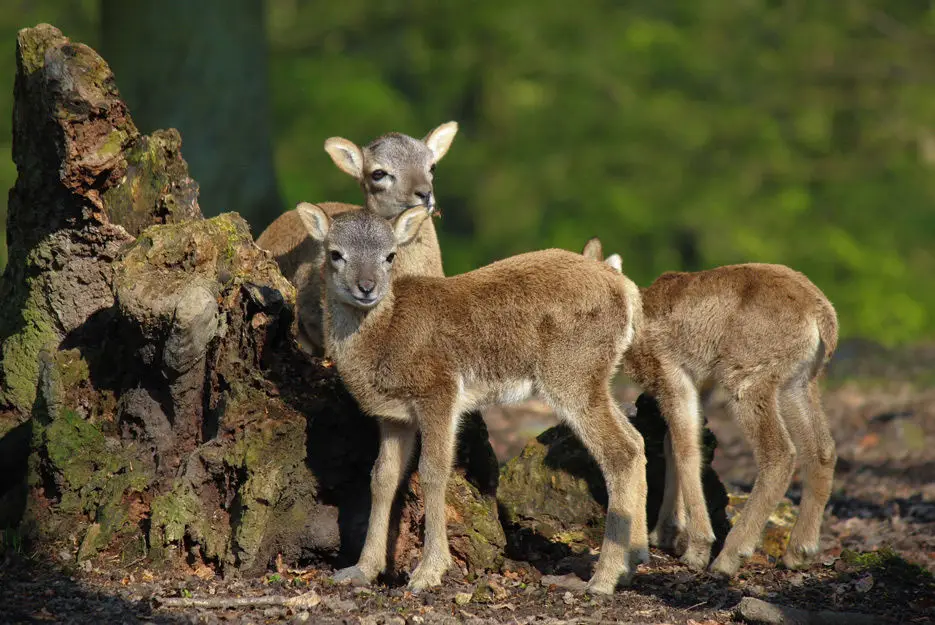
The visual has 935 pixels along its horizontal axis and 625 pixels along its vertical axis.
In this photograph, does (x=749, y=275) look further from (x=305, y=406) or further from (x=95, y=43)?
(x=95, y=43)

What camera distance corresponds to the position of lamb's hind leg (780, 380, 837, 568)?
339 inches

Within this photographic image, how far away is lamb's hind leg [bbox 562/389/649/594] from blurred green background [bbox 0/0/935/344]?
399 inches

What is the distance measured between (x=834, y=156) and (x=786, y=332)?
1380cm

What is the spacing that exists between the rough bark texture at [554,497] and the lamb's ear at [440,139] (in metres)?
2.73

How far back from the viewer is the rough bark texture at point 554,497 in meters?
8.44

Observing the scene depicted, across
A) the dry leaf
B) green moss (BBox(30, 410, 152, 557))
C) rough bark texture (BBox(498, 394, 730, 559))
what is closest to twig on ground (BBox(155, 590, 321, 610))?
green moss (BBox(30, 410, 152, 557))

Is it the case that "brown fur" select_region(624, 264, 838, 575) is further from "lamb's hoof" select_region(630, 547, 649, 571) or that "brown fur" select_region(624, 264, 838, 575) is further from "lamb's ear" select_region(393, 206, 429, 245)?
"lamb's ear" select_region(393, 206, 429, 245)

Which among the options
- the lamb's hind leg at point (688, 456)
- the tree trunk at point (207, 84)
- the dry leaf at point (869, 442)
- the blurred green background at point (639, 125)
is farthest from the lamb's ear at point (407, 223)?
the blurred green background at point (639, 125)

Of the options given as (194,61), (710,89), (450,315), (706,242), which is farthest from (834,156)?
(450,315)

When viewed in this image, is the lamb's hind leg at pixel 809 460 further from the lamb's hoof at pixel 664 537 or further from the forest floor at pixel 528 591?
the lamb's hoof at pixel 664 537

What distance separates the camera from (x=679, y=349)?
29.0ft

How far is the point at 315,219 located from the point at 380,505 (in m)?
1.95

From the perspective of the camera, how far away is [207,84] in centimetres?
1453

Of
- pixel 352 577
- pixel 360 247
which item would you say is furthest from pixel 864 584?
pixel 360 247
